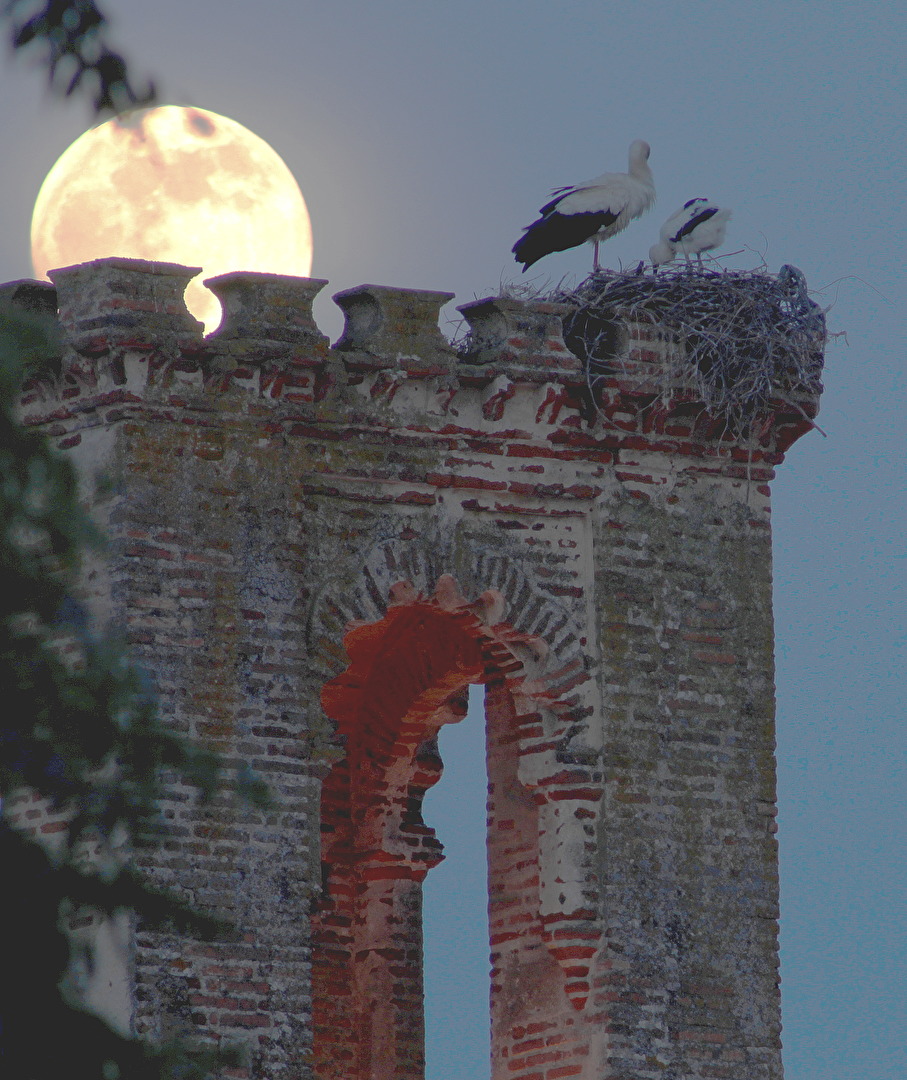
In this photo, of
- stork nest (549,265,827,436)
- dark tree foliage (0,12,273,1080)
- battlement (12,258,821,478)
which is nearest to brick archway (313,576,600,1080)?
battlement (12,258,821,478)

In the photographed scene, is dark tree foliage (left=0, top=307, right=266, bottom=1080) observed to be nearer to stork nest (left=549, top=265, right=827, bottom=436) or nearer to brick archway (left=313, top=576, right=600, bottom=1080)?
stork nest (left=549, top=265, right=827, bottom=436)

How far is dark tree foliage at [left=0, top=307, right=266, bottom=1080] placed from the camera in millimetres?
5742

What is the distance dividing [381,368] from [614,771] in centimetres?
181

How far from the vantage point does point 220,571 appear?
1176 centimetres

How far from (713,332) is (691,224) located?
2.08 feet

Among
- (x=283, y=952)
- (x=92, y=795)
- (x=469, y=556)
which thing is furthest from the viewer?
(x=469, y=556)

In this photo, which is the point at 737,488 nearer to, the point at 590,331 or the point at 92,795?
the point at 590,331

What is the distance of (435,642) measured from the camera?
13.3m

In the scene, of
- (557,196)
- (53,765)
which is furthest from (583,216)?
(53,765)

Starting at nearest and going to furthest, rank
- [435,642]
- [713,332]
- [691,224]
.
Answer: [713,332], [691,224], [435,642]

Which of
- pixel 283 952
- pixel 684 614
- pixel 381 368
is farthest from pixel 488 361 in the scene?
pixel 283 952

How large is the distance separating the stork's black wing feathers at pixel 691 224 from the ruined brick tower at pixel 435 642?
62 centimetres

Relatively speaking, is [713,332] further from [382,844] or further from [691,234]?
[382,844]

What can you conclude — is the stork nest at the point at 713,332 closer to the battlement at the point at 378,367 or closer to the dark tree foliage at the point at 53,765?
the battlement at the point at 378,367
